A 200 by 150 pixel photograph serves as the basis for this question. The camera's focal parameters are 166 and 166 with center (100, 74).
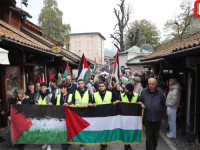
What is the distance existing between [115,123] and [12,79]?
528 centimetres

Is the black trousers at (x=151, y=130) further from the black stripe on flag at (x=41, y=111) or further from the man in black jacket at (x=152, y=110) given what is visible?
the black stripe on flag at (x=41, y=111)

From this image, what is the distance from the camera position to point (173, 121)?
5.55 metres

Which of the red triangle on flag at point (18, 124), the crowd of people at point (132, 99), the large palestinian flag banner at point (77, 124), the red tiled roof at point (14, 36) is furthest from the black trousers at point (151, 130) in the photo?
the red tiled roof at point (14, 36)

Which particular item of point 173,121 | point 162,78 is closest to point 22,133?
point 173,121

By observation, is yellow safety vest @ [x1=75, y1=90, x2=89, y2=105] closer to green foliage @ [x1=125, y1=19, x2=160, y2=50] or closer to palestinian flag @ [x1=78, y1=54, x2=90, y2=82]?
palestinian flag @ [x1=78, y1=54, x2=90, y2=82]

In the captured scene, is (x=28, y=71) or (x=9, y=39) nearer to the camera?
(x=9, y=39)

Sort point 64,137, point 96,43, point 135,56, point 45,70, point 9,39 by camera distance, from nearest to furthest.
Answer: point 64,137, point 9,39, point 45,70, point 135,56, point 96,43

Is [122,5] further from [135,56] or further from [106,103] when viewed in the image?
[106,103]

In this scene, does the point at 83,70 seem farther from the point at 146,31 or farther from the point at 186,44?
the point at 146,31

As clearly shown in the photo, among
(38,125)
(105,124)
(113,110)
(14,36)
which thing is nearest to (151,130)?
(113,110)

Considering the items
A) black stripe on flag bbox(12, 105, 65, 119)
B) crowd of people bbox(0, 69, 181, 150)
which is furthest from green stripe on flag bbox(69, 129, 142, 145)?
black stripe on flag bbox(12, 105, 65, 119)

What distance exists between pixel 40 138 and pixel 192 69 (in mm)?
5243

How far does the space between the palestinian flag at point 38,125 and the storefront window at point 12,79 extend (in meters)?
2.83

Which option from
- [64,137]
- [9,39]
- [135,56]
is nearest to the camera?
[64,137]
